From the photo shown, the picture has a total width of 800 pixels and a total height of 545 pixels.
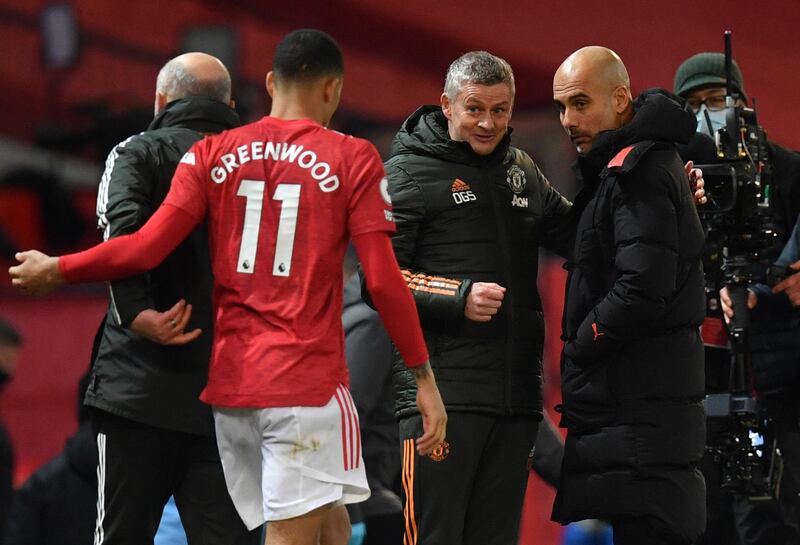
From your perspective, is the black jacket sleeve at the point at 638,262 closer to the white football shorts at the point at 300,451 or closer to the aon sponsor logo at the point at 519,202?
the aon sponsor logo at the point at 519,202

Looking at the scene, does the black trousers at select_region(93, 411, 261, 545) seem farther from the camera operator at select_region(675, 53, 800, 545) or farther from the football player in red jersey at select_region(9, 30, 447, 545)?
the camera operator at select_region(675, 53, 800, 545)

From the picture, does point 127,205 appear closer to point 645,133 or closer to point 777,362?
point 645,133

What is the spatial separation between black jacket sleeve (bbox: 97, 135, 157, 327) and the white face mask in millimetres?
2032

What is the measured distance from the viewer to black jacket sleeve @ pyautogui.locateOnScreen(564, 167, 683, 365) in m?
3.14

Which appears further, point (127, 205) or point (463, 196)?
point (463, 196)

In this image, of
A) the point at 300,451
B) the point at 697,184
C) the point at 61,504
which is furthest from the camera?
the point at 61,504

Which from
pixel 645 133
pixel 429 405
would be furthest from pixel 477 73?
pixel 429 405

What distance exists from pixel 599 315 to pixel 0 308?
499 centimetres

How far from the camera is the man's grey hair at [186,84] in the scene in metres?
3.45

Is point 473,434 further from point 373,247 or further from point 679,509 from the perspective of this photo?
point 373,247

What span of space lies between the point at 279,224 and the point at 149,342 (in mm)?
663

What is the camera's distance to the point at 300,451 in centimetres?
267

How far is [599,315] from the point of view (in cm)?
320

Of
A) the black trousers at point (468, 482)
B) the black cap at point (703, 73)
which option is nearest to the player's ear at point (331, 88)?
the black trousers at point (468, 482)
